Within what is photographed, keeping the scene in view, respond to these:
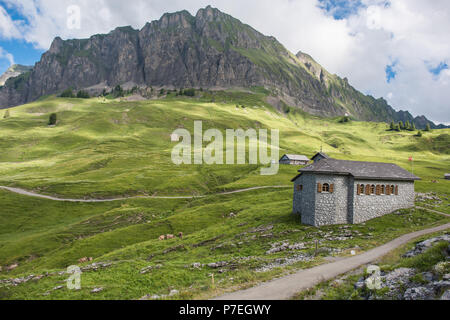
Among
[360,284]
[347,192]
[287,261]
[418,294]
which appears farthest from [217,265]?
Result: [347,192]

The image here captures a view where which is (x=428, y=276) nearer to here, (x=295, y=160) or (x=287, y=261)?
(x=287, y=261)

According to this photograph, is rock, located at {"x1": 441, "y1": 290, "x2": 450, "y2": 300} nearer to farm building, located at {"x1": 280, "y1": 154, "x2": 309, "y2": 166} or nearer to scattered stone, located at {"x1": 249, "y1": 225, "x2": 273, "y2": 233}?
scattered stone, located at {"x1": 249, "y1": 225, "x2": 273, "y2": 233}

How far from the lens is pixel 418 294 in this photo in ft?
55.1

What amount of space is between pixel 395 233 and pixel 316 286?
26.1 metres

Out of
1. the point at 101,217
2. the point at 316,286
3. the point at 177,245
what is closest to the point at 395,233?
the point at 316,286

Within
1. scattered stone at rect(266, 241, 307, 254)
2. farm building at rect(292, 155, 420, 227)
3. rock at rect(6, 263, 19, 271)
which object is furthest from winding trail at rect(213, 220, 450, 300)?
rock at rect(6, 263, 19, 271)

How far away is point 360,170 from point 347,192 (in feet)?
16.3

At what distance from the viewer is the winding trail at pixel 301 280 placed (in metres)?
21.3

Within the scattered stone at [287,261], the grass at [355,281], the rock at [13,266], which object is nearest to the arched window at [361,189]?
the scattered stone at [287,261]

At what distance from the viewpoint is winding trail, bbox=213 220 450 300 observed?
69.8 ft

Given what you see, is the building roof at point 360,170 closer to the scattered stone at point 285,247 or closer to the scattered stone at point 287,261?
the scattered stone at point 285,247

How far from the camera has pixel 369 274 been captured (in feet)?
75.2

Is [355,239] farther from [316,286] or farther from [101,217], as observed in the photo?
[101,217]

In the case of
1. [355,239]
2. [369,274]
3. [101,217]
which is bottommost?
[101,217]
